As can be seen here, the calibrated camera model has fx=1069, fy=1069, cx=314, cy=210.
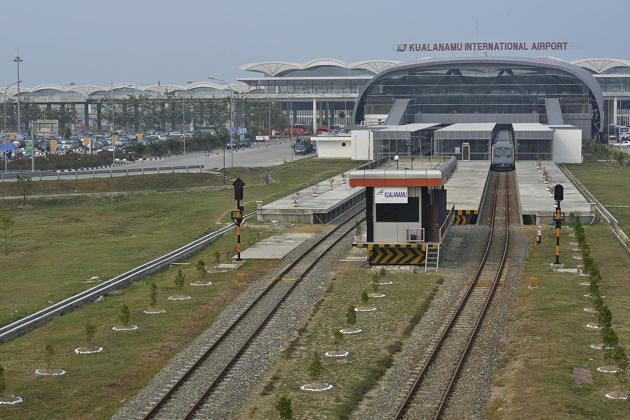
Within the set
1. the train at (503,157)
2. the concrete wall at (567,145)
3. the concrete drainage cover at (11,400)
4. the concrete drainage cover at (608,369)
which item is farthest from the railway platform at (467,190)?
the concrete drainage cover at (11,400)

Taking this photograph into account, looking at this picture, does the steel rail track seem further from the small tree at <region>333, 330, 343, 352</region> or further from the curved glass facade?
the curved glass facade

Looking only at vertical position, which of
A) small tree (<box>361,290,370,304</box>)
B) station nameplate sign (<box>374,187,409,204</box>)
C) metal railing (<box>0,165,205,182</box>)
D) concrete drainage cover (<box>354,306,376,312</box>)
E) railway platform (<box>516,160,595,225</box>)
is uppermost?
station nameplate sign (<box>374,187,409,204</box>)

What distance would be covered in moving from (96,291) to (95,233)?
23059 millimetres

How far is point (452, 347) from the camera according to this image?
95.2 ft

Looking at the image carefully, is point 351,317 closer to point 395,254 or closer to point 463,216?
point 395,254

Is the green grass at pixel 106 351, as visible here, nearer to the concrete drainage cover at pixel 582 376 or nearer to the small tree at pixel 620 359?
the concrete drainage cover at pixel 582 376

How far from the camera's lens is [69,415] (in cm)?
2278

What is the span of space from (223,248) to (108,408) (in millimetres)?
27878

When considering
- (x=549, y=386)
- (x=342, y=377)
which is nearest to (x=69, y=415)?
(x=342, y=377)

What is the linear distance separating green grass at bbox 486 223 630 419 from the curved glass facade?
10595cm

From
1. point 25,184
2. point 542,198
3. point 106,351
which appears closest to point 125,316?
point 106,351

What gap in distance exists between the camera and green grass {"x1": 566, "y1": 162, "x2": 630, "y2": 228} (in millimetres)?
66275

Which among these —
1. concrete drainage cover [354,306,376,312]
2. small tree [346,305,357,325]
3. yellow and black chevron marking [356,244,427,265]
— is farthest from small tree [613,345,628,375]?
yellow and black chevron marking [356,244,427,265]

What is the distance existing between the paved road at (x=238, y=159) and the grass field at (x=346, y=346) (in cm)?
6684
